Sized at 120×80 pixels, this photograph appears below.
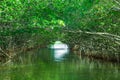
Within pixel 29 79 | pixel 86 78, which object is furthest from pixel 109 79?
pixel 29 79

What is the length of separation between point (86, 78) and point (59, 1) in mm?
6817

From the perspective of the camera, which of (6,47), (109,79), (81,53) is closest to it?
(109,79)

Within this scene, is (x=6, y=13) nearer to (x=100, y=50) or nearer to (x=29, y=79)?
(x=29, y=79)

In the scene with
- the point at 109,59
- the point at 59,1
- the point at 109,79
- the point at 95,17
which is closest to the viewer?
the point at 59,1

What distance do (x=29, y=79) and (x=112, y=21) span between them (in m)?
9.36

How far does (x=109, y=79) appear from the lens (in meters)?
21.0

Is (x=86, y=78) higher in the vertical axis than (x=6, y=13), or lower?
lower

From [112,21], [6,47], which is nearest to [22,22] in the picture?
[112,21]

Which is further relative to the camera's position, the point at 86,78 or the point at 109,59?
the point at 109,59

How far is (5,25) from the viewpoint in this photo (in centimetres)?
2144

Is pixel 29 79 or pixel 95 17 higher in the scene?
pixel 95 17

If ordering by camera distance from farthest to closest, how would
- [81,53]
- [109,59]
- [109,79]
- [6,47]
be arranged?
[81,53] < [109,59] < [6,47] < [109,79]

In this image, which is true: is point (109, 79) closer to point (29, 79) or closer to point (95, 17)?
point (29, 79)

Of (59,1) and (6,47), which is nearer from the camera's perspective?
(59,1)
